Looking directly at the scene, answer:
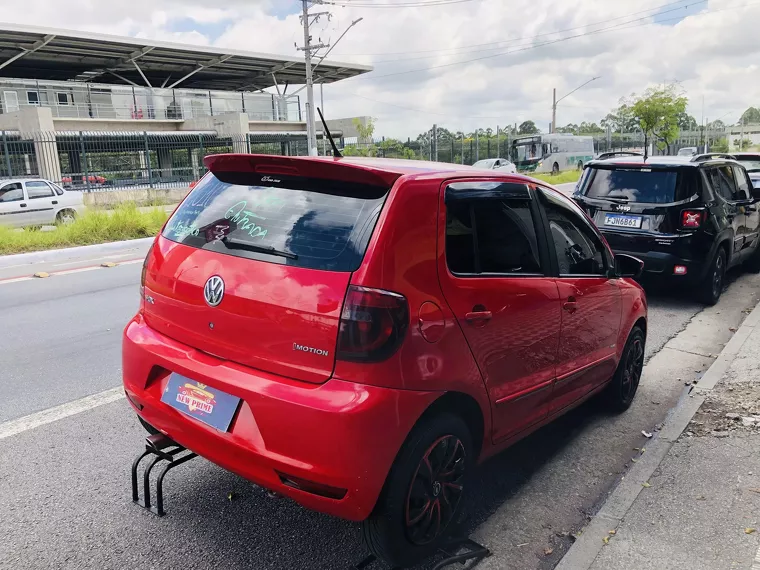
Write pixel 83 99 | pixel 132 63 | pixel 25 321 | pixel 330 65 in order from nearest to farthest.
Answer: pixel 25 321 → pixel 83 99 → pixel 132 63 → pixel 330 65

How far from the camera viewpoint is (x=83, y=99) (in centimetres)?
3766

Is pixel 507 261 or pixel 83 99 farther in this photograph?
pixel 83 99

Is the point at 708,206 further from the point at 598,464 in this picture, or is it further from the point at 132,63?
the point at 132,63

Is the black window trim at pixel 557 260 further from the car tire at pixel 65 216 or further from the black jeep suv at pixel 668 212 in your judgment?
the car tire at pixel 65 216

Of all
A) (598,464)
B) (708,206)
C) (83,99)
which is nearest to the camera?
(598,464)

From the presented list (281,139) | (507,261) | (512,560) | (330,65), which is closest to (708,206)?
(507,261)

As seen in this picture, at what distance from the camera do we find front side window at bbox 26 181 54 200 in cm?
1658

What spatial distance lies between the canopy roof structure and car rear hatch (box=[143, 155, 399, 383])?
37.6 m

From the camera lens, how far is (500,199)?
322cm

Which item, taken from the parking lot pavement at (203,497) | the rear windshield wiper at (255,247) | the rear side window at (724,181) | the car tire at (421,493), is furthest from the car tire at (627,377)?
the rear side window at (724,181)

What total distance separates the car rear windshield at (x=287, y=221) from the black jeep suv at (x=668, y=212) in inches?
231

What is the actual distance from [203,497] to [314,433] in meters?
1.25

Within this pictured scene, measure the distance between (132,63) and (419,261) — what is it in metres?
46.7

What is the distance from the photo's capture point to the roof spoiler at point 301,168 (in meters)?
2.64
